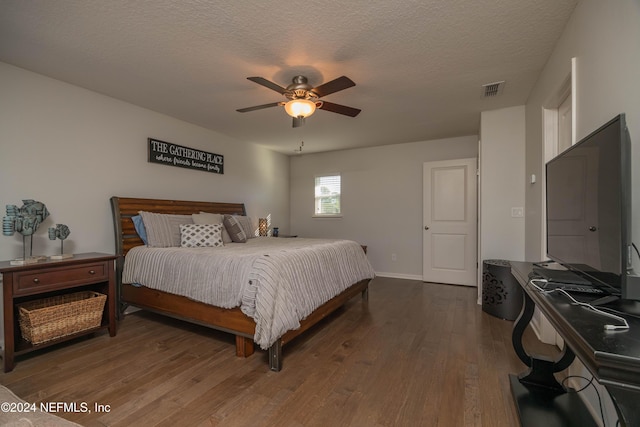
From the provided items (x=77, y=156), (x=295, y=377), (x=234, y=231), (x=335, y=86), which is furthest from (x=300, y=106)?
(x=77, y=156)

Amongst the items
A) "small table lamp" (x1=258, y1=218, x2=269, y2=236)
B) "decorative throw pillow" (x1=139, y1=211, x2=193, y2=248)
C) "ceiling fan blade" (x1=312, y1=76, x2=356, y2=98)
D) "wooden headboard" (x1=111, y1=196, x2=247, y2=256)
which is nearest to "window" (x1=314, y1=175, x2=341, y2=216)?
"small table lamp" (x1=258, y1=218, x2=269, y2=236)

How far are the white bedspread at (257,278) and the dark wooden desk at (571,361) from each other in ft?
5.03

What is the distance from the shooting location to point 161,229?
3303 millimetres

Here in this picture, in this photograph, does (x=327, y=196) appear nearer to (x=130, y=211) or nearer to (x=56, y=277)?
(x=130, y=211)

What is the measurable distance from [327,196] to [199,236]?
3.14m

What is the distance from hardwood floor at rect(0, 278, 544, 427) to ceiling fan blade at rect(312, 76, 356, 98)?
7.17ft

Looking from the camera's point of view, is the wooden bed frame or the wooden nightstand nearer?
the wooden nightstand

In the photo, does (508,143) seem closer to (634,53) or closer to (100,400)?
(634,53)

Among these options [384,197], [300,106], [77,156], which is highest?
[300,106]

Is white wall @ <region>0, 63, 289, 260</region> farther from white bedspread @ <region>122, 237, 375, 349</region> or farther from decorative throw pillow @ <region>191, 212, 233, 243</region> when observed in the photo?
white bedspread @ <region>122, 237, 375, 349</region>

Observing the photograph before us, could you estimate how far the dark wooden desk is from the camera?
2.26 feet

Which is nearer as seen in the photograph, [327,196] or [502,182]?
[502,182]

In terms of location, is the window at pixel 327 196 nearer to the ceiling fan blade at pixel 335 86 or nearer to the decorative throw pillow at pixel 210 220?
the decorative throw pillow at pixel 210 220

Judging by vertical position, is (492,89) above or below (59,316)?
above
